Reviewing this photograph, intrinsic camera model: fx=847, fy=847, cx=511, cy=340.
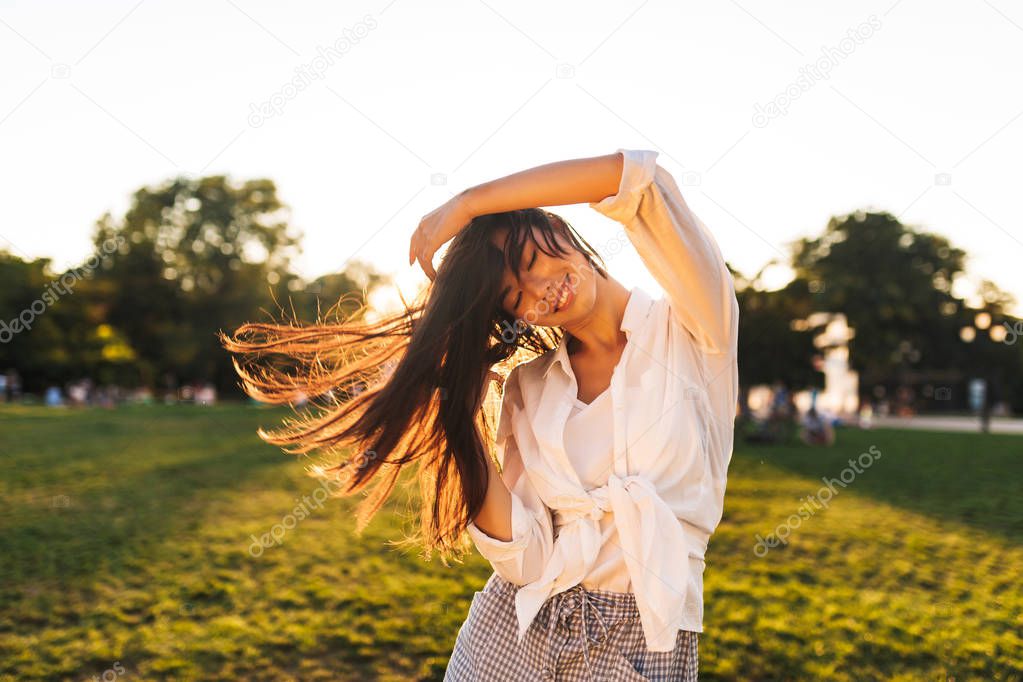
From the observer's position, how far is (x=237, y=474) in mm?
13664

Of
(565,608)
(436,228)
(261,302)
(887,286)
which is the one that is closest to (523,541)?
(565,608)

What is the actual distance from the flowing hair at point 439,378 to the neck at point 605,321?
0.06 meters

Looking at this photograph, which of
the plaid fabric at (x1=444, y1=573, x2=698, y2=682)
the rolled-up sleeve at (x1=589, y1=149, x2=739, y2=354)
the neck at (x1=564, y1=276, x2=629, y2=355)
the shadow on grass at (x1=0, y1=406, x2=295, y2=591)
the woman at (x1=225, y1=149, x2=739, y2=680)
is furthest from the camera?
the shadow on grass at (x1=0, y1=406, x2=295, y2=591)

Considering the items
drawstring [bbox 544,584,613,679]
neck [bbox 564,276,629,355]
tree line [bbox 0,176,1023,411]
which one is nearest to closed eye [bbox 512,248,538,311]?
neck [bbox 564,276,629,355]

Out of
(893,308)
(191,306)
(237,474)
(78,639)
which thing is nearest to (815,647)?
(78,639)

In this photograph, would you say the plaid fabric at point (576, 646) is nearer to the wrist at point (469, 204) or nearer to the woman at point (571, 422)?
the woman at point (571, 422)

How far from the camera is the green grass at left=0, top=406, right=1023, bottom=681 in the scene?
464 centimetres

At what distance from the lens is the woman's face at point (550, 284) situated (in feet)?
6.29

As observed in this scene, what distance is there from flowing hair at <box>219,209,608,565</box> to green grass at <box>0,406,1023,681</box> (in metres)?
2.67

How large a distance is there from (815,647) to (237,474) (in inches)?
421

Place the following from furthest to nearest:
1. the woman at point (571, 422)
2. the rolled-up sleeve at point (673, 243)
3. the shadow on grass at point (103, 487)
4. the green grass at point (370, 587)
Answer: the shadow on grass at point (103, 487) < the green grass at point (370, 587) < the woman at point (571, 422) < the rolled-up sleeve at point (673, 243)

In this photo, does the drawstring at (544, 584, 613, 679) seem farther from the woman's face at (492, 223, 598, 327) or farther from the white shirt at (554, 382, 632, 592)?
the woman's face at (492, 223, 598, 327)

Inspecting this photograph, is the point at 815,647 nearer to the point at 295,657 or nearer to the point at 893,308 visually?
the point at 295,657

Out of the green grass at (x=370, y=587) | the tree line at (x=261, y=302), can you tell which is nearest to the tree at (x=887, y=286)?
the tree line at (x=261, y=302)
